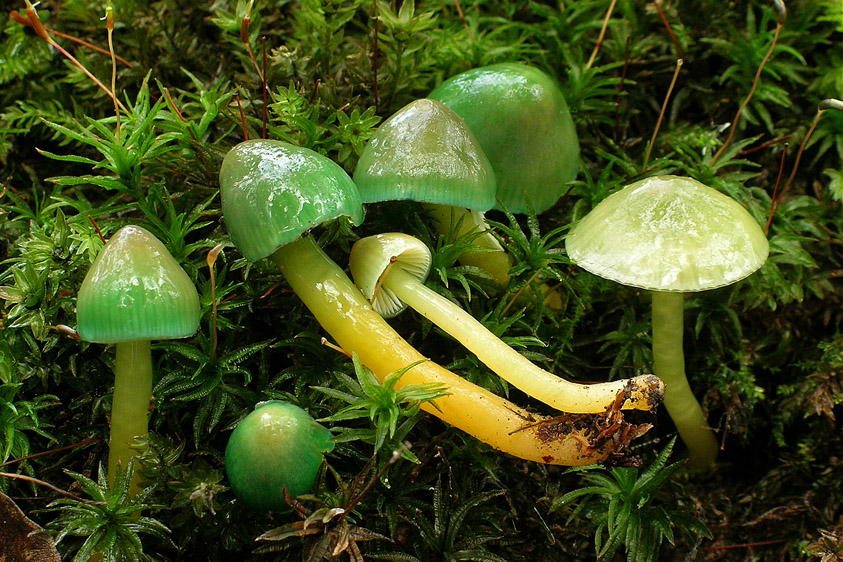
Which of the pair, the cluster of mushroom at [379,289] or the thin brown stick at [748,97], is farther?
the thin brown stick at [748,97]

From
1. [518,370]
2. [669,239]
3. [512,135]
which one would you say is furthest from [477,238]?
[669,239]

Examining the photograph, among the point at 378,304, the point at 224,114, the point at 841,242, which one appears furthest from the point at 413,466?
the point at 841,242

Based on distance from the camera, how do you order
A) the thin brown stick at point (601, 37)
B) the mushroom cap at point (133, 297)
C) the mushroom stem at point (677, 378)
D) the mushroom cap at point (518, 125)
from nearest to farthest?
the mushroom cap at point (133, 297), the mushroom stem at point (677, 378), the mushroom cap at point (518, 125), the thin brown stick at point (601, 37)

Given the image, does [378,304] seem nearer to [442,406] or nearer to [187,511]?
[442,406]

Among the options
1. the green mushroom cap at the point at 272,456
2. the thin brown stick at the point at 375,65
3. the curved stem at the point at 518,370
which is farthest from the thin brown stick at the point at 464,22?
the green mushroom cap at the point at 272,456

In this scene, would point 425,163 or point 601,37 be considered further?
point 601,37

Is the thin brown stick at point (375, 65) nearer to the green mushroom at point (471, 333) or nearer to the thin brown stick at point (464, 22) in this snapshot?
the thin brown stick at point (464, 22)

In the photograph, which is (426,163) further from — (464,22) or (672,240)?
(464,22)
